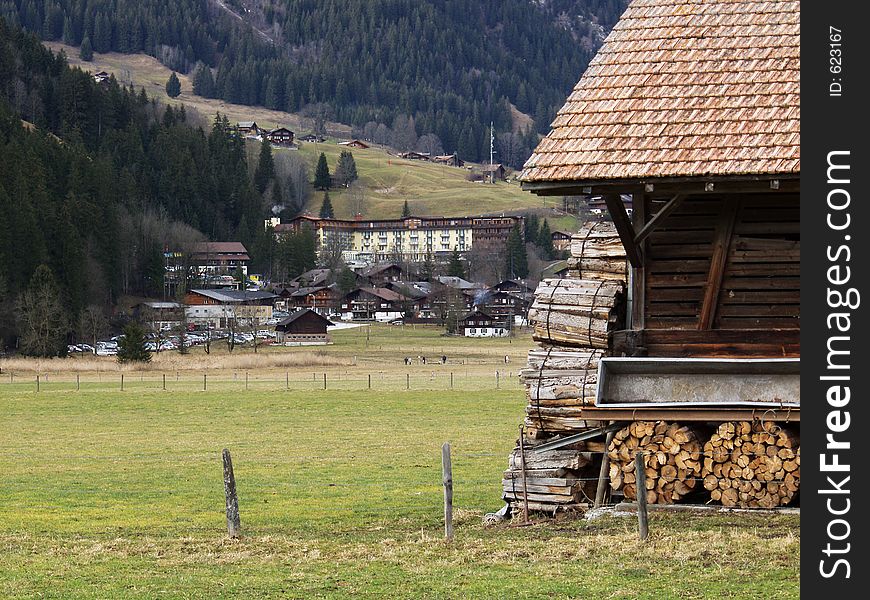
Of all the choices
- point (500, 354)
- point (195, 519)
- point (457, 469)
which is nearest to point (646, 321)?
point (195, 519)

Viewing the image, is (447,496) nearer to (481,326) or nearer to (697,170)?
(697,170)

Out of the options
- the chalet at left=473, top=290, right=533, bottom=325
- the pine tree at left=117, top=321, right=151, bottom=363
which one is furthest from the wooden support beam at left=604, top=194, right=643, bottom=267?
the chalet at left=473, top=290, right=533, bottom=325

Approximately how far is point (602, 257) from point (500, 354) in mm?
89861

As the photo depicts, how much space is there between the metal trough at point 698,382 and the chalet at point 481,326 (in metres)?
131

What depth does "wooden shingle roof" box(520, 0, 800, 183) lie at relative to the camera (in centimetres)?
1777

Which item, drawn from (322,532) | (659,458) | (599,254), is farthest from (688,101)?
(322,532)

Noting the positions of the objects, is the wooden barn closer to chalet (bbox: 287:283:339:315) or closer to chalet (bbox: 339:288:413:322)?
chalet (bbox: 339:288:413:322)

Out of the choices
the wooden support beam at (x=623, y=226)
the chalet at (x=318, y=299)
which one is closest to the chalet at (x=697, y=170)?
the wooden support beam at (x=623, y=226)

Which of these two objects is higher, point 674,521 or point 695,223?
point 695,223

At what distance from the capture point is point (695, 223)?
20.1m

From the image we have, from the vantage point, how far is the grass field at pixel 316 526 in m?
15.3

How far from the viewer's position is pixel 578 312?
65.9 feet

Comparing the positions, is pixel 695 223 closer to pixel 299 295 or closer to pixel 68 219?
pixel 68 219

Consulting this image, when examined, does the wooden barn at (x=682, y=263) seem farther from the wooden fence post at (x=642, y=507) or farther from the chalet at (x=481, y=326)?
the chalet at (x=481, y=326)
